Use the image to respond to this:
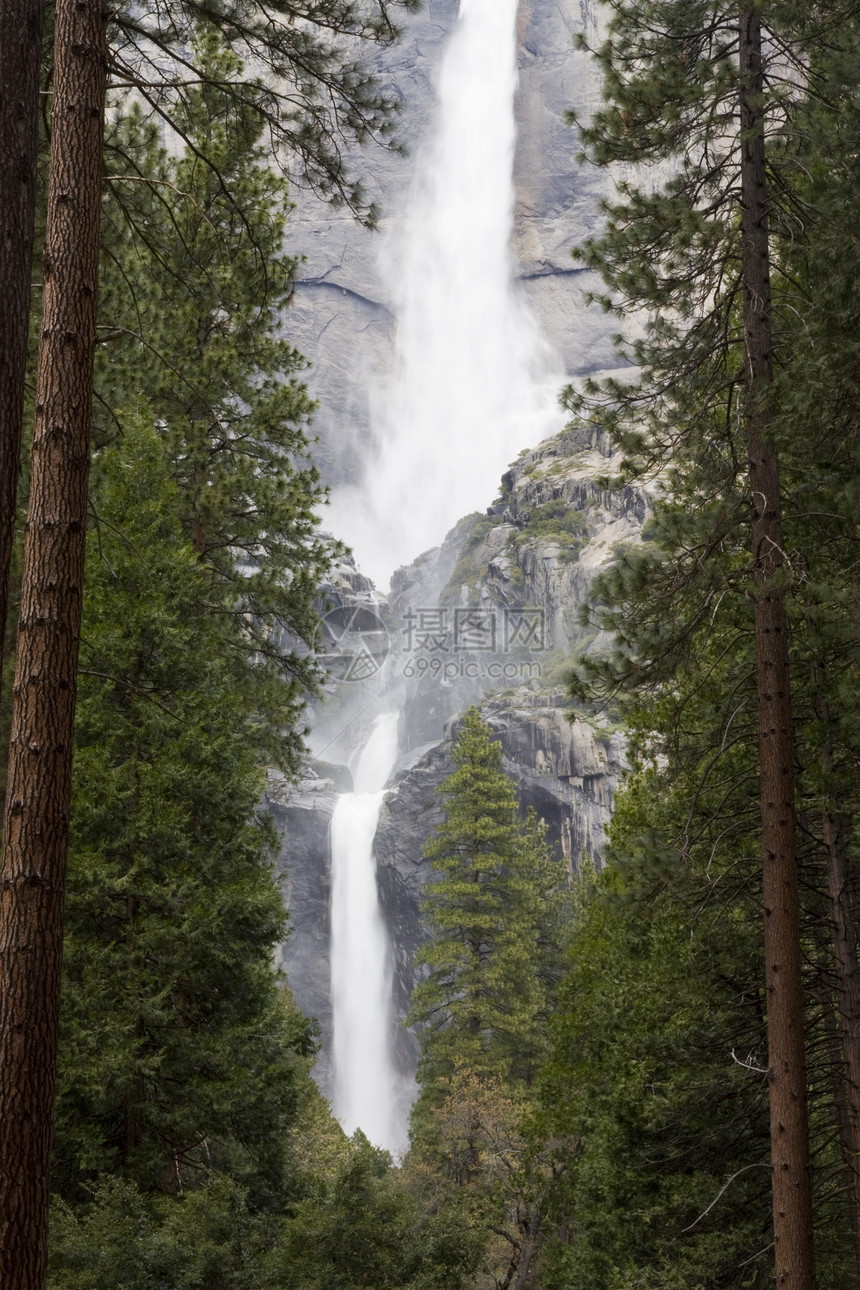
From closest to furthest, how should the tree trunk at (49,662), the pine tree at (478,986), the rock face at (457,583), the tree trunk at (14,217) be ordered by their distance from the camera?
the tree trunk at (49,662)
the tree trunk at (14,217)
the pine tree at (478,986)
the rock face at (457,583)

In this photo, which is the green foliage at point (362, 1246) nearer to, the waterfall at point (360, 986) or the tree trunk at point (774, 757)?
the tree trunk at point (774, 757)

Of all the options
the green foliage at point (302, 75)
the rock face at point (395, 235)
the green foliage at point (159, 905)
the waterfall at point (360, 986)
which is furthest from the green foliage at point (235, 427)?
the rock face at point (395, 235)

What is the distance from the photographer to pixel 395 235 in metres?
154

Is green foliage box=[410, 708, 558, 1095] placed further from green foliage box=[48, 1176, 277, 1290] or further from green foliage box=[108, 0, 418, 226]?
green foliage box=[108, 0, 418, 226]

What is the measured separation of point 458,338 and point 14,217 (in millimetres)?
157724

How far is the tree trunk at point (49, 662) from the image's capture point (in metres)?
3.34

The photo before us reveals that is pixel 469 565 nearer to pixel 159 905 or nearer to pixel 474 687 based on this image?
pixel 474 687

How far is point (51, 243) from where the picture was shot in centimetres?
417

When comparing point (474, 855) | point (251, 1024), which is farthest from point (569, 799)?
point (251, 1024)

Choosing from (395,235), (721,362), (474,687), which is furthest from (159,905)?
(395,235)

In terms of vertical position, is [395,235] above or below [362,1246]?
above

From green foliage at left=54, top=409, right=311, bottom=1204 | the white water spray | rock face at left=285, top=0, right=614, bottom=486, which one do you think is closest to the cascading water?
the white water spray

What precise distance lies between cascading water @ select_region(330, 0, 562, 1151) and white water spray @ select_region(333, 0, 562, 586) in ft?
0.51

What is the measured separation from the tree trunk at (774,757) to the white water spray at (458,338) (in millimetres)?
140068
